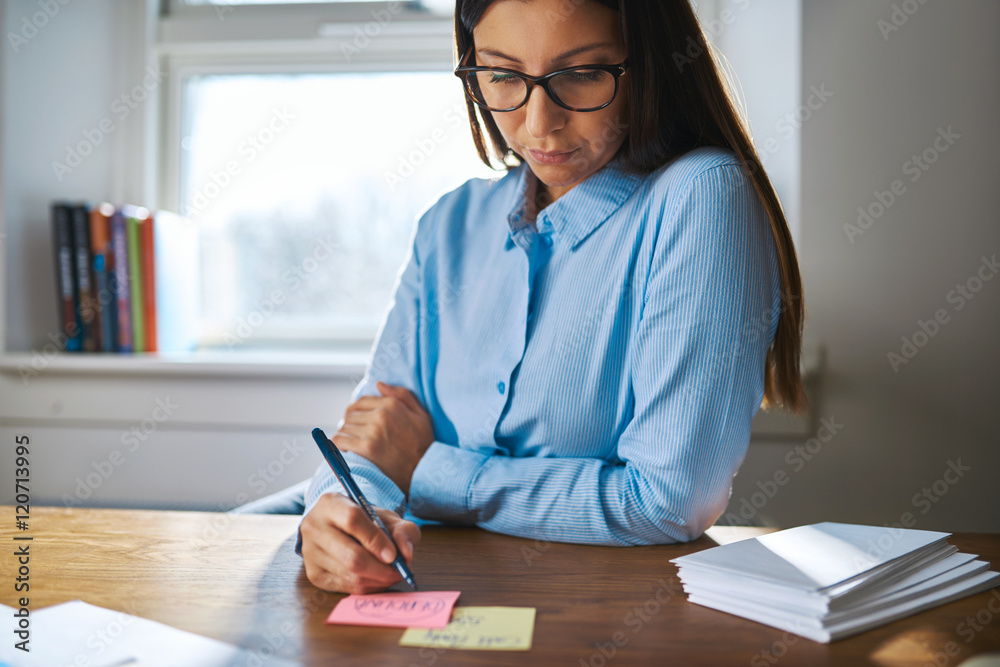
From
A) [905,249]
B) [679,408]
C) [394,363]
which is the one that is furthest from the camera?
[905,249]

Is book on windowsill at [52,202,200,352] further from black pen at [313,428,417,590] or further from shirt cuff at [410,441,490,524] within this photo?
black pen at [313,428,417,590]

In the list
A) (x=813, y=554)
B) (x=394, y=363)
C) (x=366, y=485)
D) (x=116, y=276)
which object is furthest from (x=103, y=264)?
(x=813, y=554)

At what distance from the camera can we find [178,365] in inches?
74.6

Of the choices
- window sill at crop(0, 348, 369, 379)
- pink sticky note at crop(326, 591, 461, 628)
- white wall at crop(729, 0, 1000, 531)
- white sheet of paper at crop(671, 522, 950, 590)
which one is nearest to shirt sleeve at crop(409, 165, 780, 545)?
white sheet of paper at crop(671, 522, 950, 590)

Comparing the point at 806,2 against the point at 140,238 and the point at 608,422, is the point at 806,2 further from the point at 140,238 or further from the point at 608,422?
the point at 140,238

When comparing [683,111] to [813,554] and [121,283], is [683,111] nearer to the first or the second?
[813,554]

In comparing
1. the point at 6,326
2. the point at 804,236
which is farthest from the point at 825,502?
the point at 6,326

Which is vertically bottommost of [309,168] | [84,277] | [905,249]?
[84,277]

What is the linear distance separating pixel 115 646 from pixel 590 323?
66 centimetres

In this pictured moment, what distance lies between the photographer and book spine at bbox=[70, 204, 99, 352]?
1.91 meters

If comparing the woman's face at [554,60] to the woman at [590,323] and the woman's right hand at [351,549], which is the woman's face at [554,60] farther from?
A: the woman's right hand at [351,549]

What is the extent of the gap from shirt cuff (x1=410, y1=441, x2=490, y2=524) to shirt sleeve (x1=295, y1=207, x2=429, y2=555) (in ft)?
0.11

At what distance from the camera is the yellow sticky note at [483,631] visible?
1.99 feet

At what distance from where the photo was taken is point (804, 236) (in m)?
1.57
